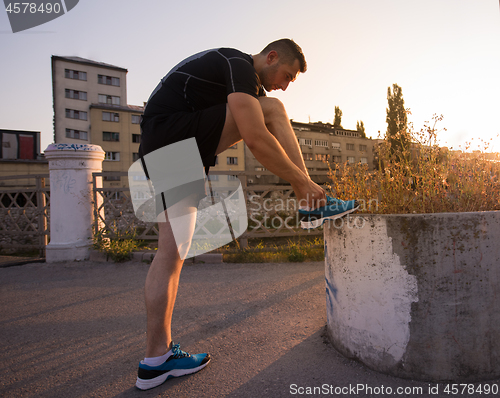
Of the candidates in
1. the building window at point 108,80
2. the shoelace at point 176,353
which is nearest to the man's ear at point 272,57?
the shoelace at point 176,353

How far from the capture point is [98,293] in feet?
11.6

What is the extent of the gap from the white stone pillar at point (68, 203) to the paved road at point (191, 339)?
3.93ft

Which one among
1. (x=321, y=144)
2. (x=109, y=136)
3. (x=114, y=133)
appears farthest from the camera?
(x=321, y=144)

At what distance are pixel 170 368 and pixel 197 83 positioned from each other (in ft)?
5.07

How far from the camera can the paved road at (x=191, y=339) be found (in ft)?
5.52

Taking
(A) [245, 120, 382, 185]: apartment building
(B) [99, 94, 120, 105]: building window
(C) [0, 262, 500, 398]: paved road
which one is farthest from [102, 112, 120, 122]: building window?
(C) [0, 262, 500, 398]: paved road

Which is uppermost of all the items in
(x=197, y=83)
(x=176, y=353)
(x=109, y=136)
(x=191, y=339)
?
(x=109, y=136)

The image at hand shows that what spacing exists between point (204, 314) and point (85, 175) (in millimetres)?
3922

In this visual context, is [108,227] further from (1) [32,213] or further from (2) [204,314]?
(2) [204,314]

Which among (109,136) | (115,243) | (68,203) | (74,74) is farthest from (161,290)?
(74,74)

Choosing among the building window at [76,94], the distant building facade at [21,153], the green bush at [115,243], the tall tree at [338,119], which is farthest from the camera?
the tall tree at [338,119]

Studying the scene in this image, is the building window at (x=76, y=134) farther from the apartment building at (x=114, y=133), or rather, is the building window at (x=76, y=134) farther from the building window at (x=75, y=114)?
the building window at (x=75, y=114)

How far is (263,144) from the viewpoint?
161 cm

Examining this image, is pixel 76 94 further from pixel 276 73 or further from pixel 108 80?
pixel 276 73
